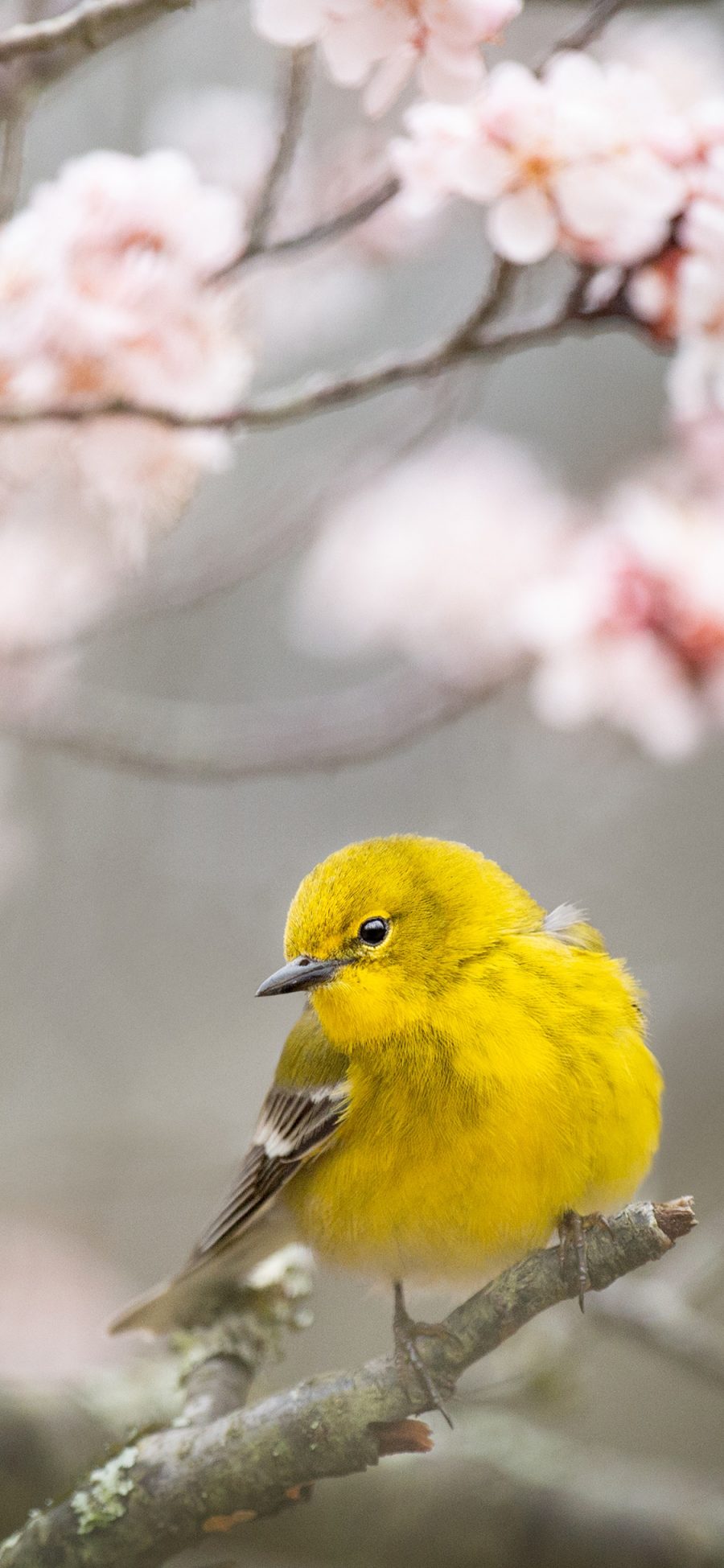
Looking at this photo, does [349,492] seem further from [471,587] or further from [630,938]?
[630,938]

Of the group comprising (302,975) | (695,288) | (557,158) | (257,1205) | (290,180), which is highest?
(290,180)

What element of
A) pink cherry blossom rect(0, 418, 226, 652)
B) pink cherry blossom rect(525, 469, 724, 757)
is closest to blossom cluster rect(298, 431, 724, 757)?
pink cherry blossom rect(525, 469, 724, 757)

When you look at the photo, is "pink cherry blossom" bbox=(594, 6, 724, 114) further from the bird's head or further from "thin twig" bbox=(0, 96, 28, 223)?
the bird's head

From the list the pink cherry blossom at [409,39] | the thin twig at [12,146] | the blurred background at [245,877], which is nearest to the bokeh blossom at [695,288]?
the pink cherry blossom at [409,39]

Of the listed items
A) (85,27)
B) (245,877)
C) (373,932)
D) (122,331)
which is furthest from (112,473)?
(245,877)

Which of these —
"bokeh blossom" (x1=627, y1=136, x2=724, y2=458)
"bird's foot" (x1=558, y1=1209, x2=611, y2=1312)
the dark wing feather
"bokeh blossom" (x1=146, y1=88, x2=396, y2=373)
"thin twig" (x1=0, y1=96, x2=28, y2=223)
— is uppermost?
"bokeh blossom" (x1=146, y1=88, x2=396, y2=373)

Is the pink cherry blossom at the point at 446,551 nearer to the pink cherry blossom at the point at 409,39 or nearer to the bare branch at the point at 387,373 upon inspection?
the bare branch at the point at 387,373

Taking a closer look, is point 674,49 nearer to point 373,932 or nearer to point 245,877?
point 373,932
